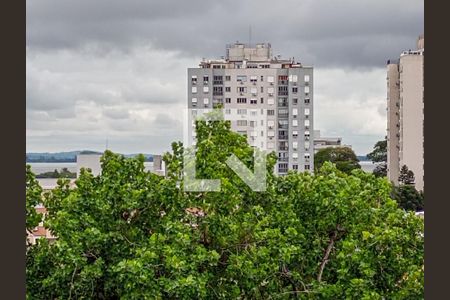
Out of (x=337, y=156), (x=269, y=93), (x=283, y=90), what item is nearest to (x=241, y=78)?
(x=269, y=93)

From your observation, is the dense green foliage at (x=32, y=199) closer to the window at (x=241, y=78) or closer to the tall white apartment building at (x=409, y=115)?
the window at (x=241, y=78)

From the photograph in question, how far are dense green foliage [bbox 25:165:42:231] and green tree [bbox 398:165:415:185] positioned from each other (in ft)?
86.7

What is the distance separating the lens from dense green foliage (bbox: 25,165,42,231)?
19.8 ft

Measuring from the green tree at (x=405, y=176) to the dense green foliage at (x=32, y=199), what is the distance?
2642 cm

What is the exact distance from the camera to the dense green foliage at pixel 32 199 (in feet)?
19.8

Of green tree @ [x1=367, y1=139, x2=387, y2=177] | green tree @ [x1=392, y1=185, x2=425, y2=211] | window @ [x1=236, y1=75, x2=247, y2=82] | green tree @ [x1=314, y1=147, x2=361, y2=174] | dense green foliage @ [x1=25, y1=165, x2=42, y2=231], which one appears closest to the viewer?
dense green foliage @ [x1=25, y1=165, x2=42, y2=231]

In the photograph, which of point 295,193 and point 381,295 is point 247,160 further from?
point 381,295

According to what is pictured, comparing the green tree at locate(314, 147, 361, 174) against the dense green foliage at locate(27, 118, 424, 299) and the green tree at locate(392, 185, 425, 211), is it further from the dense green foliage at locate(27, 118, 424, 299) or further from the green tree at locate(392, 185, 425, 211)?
the dense green foliage at locate(27, 118, 424, 299)

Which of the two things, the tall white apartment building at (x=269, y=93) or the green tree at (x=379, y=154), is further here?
the green tree at (x=379, y=154)

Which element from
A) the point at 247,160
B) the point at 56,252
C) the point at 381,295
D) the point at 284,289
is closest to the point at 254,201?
the point at 247,160

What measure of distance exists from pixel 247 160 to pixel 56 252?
1.82 m

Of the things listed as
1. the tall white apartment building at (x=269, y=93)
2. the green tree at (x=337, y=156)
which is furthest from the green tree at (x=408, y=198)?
the tall white apartment building at (x=269, y=93)

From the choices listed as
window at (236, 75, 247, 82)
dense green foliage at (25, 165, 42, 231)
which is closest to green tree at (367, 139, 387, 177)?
window at (236, 75, 247, 82)

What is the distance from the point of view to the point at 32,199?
240 inches
